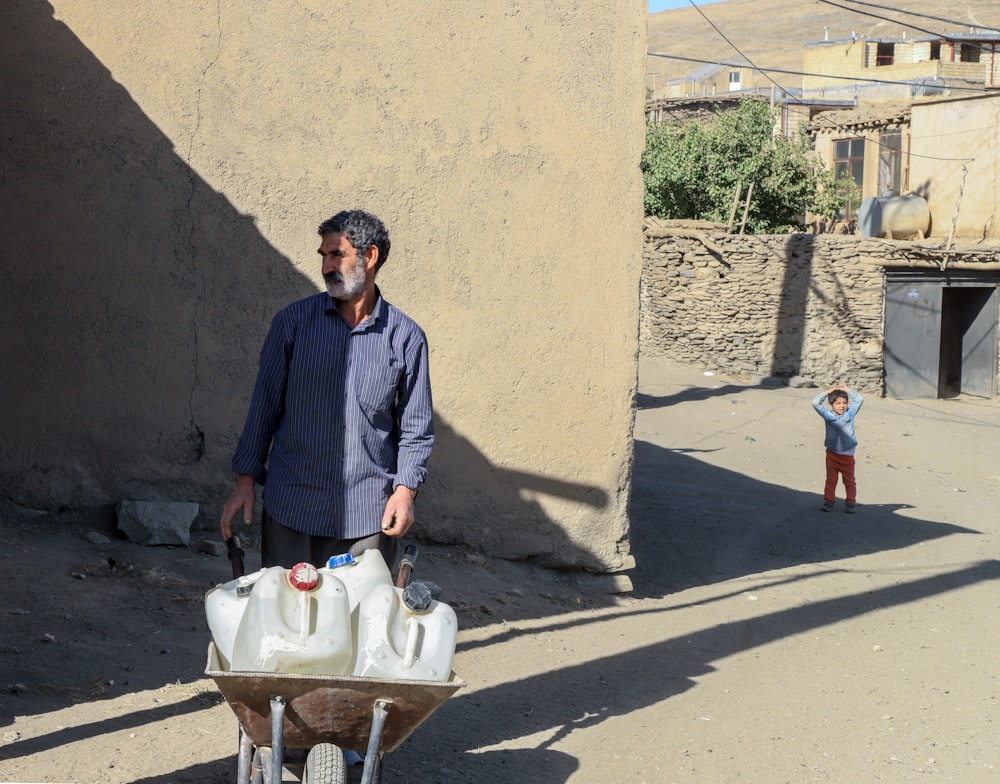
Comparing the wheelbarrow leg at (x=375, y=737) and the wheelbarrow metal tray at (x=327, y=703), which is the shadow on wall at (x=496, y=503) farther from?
the wheelbarrow leg at (x=375, y=737)

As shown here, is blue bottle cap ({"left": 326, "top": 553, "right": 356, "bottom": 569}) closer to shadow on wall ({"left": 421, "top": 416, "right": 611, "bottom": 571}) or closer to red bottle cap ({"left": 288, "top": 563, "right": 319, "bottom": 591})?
red bottle cap ({"left": 288, "top": 563, "right": 319, "bottom": 591})

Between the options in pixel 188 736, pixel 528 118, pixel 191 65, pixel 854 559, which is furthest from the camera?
pixel 854 559

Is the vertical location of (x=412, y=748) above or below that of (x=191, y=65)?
below

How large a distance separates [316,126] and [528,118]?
3.91 feet

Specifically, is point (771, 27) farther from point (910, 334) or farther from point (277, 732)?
point (277, 732)

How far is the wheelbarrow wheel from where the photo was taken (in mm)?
2908

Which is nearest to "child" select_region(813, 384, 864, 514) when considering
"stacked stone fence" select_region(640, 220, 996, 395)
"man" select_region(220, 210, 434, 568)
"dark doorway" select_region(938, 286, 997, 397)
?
"man" select_region(220, 210, 434, 568)

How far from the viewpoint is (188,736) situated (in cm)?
409

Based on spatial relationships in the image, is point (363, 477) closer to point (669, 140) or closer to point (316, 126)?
point (316, 126)

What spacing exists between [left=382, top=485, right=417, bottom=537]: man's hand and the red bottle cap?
0.53 m

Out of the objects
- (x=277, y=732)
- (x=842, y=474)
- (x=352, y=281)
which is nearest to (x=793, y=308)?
(x=842, y=474)

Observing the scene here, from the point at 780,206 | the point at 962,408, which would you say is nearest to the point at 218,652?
the point at 962,408

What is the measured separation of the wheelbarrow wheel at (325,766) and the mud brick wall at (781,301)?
63.4 feet

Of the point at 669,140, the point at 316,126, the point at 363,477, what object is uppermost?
the point at 669,140
